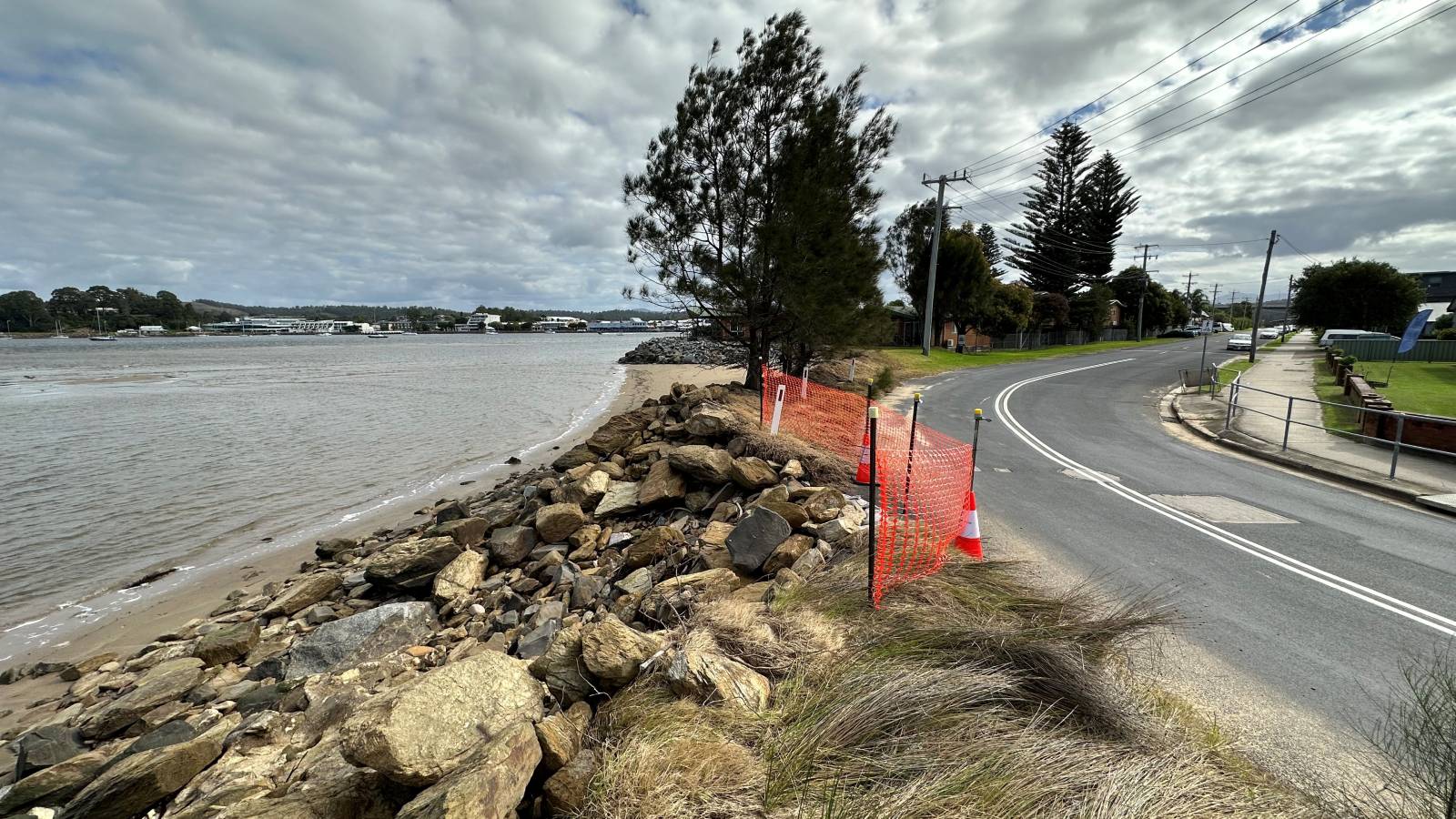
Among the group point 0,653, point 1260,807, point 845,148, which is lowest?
point 0,653

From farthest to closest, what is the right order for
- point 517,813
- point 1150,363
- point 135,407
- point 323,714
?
point 1150,363 < point 135,407 < point 323,714 < point 517,813

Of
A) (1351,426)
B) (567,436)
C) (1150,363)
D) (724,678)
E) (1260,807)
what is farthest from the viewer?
(1150,363)

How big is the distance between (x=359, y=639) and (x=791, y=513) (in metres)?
4.60

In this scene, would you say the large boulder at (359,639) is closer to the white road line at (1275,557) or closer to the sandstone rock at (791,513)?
the sandstone rock at (791,513)

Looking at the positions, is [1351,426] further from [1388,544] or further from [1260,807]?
[1260,807]

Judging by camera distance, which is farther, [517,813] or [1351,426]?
[1351,426]

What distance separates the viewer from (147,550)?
10.3 m

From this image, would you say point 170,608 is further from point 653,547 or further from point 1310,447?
point 1310,447

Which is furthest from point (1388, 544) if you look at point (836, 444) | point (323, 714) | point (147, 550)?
point (147, 550)

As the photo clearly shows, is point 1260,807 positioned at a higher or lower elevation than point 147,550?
higher

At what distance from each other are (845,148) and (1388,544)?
12563 millimetres

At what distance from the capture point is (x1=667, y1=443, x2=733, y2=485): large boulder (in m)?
8.31

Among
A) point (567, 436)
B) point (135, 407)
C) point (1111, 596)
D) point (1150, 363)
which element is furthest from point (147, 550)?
point (1150, 363)

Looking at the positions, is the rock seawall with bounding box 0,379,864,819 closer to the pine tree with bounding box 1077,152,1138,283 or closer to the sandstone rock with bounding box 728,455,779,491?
the sandstone rock with bounding box 728,455,779,491
